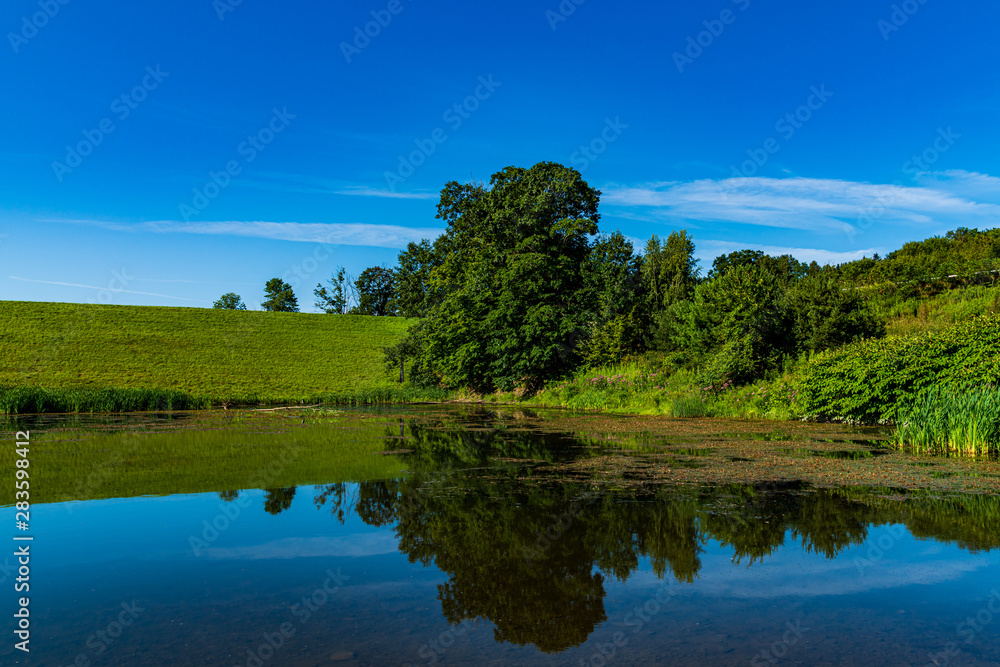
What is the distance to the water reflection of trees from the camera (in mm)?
4777

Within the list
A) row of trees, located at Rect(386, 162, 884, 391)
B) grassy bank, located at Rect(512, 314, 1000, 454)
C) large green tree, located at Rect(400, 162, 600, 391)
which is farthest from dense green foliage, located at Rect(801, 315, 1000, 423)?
large green tree, located at Rect(400, 162, 600, 391)

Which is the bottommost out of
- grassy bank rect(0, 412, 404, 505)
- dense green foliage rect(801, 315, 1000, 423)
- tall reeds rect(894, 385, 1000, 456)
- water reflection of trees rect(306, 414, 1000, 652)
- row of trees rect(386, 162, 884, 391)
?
grassy bank rect(0, 412, 404, 505)

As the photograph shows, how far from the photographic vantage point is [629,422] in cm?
1995

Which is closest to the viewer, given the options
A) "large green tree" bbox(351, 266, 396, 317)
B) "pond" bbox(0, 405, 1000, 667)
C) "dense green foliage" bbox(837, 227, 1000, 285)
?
"pond" bbox(0, 405, 1000, 667)

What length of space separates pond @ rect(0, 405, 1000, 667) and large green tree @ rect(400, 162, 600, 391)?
22.8 m

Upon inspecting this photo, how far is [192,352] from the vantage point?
48906mm

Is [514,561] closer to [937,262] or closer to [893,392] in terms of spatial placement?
[893,392]

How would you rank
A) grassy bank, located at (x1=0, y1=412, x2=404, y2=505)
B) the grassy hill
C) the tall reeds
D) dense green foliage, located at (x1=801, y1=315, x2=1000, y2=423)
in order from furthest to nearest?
the grassy hill, dense green foliage, located at (x1=801, y1=315, x2=1000, y2=423), the tall reeds, grassy bank, located at (x1=0, y1=412, x2=404, y2=505)

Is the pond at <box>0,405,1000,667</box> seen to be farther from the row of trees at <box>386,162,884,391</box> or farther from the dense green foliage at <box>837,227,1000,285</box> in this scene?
the dense green foliage at <box>837,227,1000,285</box>

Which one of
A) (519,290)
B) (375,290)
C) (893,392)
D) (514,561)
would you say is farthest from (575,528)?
(375,290)

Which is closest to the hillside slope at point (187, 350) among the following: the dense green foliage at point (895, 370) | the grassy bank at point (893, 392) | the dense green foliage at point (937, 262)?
the grassy bank at point (893, 392)

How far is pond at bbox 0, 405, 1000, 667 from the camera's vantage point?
400 cm

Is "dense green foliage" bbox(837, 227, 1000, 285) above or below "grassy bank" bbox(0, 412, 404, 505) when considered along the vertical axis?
above

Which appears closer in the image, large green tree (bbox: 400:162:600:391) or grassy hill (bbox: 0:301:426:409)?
large green tree (bbox: 400:162:600:391)
